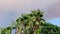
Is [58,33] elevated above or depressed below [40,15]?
below

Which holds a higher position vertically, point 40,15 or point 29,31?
point 40,15

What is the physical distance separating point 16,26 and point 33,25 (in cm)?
384

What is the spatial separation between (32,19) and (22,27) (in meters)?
2.64

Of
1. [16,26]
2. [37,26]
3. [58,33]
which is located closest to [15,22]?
[16,26]

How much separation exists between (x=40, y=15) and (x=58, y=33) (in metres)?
9.35

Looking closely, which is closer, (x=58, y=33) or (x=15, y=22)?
(x=15, y=22)

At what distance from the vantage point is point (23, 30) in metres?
55.9

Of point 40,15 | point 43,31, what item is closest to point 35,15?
point 40,15

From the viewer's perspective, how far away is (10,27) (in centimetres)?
5769

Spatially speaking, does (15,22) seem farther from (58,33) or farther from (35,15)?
(58,33)

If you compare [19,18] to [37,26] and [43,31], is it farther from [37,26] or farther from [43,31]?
[43,31]

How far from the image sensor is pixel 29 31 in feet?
185

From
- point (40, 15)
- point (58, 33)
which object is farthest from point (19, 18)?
point (58, 33)

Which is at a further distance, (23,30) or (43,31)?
(43,31)
